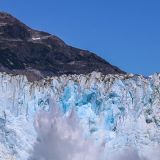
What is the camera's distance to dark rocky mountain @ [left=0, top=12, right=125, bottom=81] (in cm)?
4272

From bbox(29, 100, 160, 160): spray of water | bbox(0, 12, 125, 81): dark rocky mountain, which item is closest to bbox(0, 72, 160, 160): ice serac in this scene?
bbox(29, 100, 160, 160): spray of water

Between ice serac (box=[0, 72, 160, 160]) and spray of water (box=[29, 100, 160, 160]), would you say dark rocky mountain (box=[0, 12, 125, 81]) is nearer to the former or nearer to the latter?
ice serac (box=[0, 72, 160, 160])

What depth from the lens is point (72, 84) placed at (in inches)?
1163

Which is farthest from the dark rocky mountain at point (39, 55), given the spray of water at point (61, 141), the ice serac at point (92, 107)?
the spray of water at point (61, 141)

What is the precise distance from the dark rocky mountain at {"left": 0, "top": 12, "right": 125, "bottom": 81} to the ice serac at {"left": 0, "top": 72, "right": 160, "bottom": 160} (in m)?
10.1

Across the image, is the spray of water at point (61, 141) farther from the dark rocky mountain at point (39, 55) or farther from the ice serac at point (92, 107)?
the dark rocky mountain at point (39, 55)

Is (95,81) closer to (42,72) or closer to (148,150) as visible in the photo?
(148,150)

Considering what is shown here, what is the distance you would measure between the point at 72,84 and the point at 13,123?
3321 millimetres

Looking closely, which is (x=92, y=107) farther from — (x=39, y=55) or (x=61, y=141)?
(x=39, y=55)

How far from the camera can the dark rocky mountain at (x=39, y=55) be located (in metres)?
42.7

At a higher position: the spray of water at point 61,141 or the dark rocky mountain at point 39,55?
the dark rocky mountain at point 39,55

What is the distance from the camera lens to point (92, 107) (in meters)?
28.8

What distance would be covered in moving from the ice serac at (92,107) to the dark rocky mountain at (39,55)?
10.1m

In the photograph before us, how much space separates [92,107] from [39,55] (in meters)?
19.0
